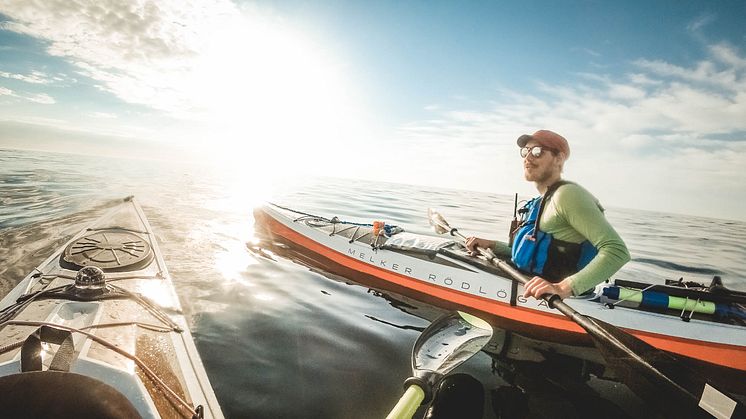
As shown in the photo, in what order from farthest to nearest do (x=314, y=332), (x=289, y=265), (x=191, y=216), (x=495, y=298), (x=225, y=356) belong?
(x=191, y=216)
(x=289, y=265)
(x=495, y=298)
(x=314, y=332)
(x=225, y=356)

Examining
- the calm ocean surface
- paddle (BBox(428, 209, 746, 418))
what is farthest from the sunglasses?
the calm ocean surface

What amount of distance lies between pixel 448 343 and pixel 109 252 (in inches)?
206

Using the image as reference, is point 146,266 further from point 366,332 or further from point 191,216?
point 191,216

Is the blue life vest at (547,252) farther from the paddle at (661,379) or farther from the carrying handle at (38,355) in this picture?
the carrying handle at (38,355)

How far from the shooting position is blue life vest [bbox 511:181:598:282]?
4.13m

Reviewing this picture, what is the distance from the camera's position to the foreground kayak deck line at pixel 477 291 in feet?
14.9

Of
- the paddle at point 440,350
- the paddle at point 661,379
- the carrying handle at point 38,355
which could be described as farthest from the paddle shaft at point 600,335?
the carrying handle at point 38,355

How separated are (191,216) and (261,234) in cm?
499

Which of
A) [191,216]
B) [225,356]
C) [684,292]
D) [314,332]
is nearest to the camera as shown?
[225,356]

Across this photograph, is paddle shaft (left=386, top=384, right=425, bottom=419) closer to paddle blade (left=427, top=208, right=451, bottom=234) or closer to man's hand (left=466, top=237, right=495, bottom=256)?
man's hand (left=466, top=237, right=495, bottom=256)

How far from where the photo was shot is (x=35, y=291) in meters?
3.55

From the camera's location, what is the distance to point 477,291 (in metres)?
6.08

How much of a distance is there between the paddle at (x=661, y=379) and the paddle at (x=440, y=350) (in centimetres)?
145

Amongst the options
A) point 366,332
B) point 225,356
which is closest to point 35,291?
point 225,356
